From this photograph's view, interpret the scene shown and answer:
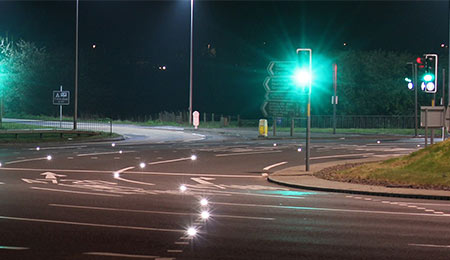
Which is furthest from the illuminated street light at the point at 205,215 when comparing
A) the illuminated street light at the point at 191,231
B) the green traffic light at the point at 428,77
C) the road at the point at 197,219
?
the green traffic light at the point at 428,77

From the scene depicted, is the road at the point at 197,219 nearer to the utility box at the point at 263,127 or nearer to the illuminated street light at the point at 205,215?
the illuminated street light at the point at 205,215

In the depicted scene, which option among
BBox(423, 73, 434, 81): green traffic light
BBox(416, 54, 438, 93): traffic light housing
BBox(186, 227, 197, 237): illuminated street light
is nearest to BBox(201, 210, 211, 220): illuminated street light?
BBox(186, 227, 197, 237): illuminated street light

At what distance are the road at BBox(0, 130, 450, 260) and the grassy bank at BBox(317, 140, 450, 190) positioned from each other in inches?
91.7

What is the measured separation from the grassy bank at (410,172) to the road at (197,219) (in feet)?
7.64

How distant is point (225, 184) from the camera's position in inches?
721

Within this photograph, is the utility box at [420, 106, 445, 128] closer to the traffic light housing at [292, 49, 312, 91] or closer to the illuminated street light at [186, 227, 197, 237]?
the traffic light housing at [292, 49, 312, 91]

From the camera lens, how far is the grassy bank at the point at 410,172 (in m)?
17.6

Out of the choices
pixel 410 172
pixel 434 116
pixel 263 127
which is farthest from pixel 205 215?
pixel 263 127

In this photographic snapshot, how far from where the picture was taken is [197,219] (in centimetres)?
1163

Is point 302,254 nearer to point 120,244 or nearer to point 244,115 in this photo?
point 120,244

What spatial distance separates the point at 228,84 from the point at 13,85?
32782 millimetres

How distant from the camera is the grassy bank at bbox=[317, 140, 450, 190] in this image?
693 inches

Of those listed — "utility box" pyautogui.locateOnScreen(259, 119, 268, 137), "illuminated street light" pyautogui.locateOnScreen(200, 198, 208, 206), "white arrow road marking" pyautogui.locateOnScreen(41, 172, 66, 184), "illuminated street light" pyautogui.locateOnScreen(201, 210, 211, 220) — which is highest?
"utility box" pyautogui.locateOnScreen(259, 119, 268, 137)

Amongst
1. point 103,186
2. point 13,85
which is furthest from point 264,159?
point 13,85
